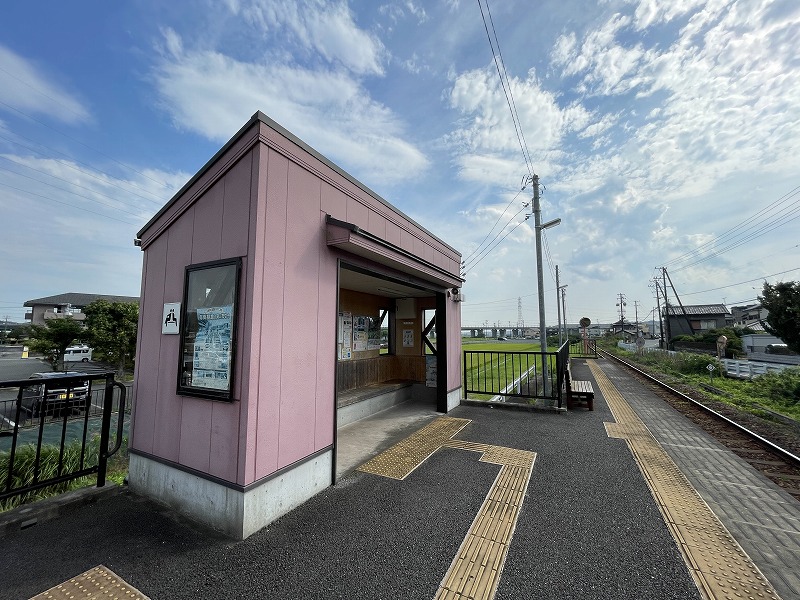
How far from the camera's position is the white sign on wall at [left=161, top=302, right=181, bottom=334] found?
322 cm

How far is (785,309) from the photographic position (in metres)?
10.9

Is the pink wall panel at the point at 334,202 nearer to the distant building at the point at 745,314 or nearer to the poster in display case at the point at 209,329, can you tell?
the poster in display case at the point at 209,329

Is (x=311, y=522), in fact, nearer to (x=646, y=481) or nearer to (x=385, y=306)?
(x=646, y=481)

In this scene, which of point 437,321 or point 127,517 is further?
point 437,321

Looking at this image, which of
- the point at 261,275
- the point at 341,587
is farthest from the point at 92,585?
the point at 261,275

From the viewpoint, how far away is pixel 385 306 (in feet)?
26.6

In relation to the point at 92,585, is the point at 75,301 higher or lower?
higher

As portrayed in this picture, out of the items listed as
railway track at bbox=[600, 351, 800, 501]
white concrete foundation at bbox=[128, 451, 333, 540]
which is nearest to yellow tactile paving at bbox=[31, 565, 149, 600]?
white concrete foundation at bbox=[128, 451, 333, 540]

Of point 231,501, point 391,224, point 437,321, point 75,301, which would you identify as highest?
point 75,301

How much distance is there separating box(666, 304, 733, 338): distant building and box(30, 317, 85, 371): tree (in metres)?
61.7

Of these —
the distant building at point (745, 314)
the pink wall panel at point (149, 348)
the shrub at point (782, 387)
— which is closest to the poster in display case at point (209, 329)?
the pink wall panel at point (149, 348)

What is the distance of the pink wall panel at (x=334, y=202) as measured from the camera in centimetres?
362

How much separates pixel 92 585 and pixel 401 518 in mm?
2071

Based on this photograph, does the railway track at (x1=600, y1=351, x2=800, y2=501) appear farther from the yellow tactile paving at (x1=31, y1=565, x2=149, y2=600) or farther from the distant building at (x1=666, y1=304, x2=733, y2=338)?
the distant building at (x1=666, y1=304, x2=733, y2=338)
